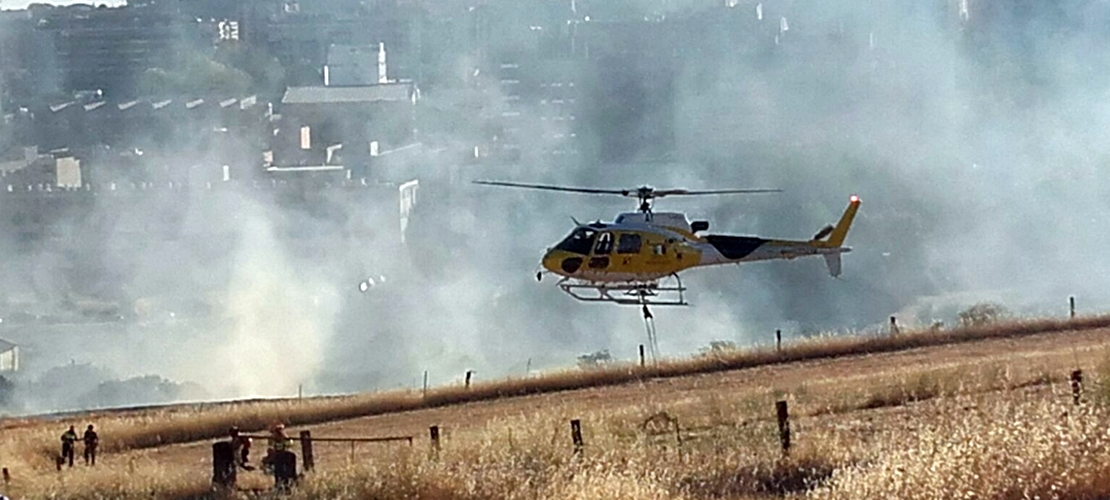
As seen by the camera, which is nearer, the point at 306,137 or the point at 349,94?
the point at 306,137

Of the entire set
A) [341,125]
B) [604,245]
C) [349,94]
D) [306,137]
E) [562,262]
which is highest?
[349,94]

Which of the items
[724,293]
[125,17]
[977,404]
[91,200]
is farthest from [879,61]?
[977,404]

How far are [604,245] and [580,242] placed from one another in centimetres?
21

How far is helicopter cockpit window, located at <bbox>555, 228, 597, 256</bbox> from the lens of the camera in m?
15.4

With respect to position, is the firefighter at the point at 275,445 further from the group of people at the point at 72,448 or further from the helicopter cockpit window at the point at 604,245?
the helicopter cockpit window at the point at 604,245

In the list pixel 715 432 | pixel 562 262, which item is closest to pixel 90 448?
A: pixel 562 262

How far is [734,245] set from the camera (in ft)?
53.7

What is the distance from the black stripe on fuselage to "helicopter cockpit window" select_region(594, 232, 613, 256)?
1.22 m

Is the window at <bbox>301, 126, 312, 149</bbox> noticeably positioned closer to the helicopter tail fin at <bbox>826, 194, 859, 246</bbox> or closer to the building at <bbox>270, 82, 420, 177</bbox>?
the building at <bbox>270, 82, 420, 177</bbox>

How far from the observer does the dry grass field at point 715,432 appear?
8148 millimetres

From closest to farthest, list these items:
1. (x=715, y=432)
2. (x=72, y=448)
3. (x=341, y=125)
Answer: (x=715, y=432), (x=72, y=448), (x=341, y=125)

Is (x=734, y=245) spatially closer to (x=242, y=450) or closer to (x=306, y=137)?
(x=242, y=450)

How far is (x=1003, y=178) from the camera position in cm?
5181

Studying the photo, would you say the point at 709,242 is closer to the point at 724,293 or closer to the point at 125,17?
the point at 724,293
